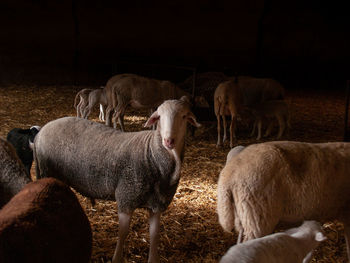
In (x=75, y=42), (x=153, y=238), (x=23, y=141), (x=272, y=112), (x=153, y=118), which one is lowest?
(x=153, y=238)

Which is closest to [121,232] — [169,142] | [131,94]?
[169,142]

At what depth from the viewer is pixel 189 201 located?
510 centimetres

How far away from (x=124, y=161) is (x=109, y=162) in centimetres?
16

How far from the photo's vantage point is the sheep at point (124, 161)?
353 cm

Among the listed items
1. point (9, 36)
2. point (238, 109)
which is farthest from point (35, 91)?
point (238, 109)

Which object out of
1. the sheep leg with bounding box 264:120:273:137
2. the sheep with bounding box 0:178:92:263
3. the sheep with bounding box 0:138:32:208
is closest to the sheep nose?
the sheep with bounding box 0:178:92:263

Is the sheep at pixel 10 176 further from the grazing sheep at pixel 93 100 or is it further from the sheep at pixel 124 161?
the grazing sheep at pixel 93 100

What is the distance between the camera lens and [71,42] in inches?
582

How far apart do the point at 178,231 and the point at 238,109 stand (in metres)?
4.35

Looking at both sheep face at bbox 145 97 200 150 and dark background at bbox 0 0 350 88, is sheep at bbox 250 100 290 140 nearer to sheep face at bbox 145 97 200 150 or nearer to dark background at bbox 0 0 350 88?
sheep face at bbox 145 97 200 150

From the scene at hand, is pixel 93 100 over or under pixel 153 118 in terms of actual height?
under

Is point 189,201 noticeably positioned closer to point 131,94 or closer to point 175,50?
point 131,94

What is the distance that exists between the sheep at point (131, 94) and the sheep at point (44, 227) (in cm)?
550

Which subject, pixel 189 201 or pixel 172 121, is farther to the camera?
pixel 189 201
